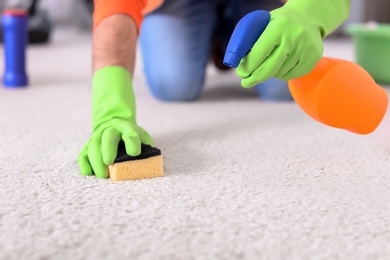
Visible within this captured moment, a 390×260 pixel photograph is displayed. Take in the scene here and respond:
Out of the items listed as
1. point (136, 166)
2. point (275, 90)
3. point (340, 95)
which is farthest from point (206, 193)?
point (275, 90)

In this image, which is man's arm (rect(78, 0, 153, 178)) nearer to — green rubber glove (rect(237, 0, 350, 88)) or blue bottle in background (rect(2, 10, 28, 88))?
green rubber glove (rect(237, 0, 350, 88))

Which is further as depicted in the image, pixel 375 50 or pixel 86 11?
pixel 86 11

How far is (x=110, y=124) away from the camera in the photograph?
784 millimetres

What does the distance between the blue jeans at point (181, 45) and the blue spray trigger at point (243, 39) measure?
2.25 feet

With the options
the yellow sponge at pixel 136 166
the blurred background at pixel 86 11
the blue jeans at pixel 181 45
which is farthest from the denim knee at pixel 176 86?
the blurred background at pixel 86 11

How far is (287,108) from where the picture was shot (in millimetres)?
1262

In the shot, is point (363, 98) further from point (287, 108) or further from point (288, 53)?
point (287, 108)

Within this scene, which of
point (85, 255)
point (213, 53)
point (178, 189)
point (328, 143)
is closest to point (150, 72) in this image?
point (213, 53)

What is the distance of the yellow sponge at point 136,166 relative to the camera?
0.72 m

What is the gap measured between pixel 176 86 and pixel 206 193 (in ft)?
2.24

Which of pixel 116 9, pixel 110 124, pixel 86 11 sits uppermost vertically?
pixel 116 9

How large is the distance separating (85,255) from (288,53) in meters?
0.34

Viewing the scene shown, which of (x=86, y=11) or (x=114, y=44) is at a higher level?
(x=114, y=44)

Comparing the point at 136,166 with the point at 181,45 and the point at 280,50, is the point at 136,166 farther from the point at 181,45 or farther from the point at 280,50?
the point at 181,45
